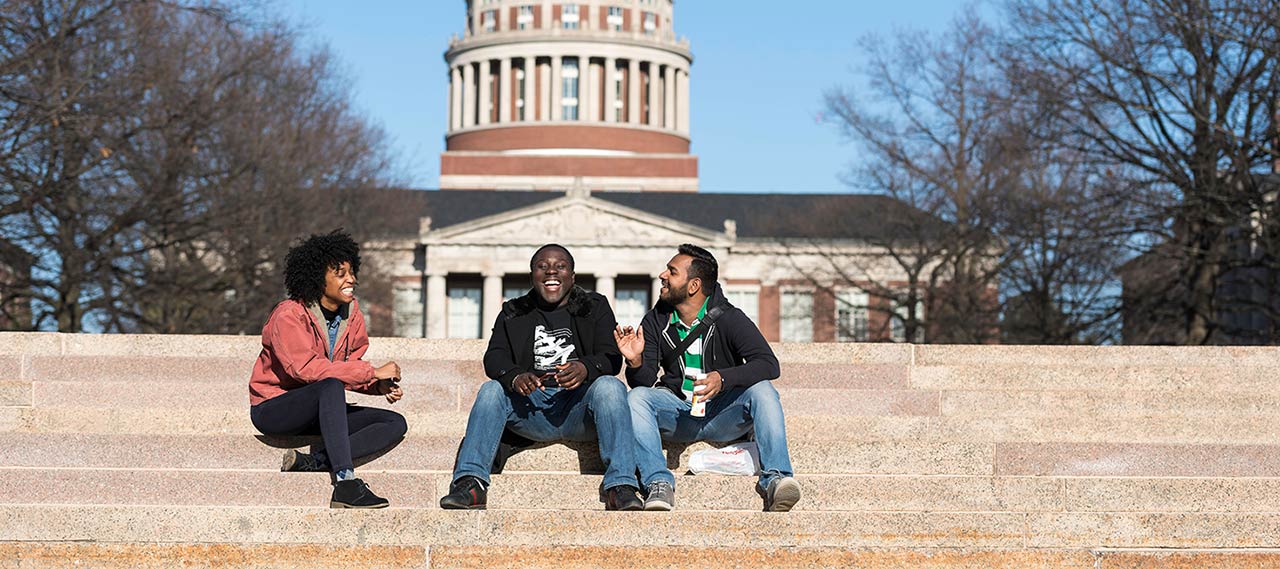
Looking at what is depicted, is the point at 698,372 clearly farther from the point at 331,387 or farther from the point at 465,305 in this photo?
the point at 465,305

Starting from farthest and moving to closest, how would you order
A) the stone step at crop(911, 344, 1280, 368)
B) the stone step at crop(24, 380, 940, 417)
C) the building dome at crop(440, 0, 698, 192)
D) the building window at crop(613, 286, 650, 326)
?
1. the building dome at crop(440, 0, 698, 192)
2. the building window at crop(613, 286, 650, 326)
3. the stone step at crop(911, 344, 1280, 368)
4. the stone step at crop(24, 380, 940, 417)

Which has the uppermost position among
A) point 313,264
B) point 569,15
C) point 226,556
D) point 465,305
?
point 569,15

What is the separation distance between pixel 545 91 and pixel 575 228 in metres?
28.0

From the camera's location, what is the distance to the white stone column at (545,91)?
92.1 metres

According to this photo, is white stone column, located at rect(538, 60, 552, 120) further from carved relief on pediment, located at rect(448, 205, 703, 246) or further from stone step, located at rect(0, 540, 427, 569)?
stone step, located at rect(0, 540, 427, 569)

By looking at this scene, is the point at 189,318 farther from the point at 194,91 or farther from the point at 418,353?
the point at 418,353

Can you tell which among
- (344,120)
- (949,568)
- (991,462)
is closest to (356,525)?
(949,568)

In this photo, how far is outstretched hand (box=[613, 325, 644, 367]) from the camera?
8344 mm

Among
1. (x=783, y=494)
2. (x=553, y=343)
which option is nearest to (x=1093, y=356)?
(x=553, y=343)

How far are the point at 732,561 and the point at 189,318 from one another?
2511 centimetres

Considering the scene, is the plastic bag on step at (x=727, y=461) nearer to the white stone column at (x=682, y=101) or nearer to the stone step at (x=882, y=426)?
the stone step at (x=882, y=426)

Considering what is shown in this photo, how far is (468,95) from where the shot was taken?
94062 millimetres

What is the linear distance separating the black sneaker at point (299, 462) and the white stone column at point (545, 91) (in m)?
84.2

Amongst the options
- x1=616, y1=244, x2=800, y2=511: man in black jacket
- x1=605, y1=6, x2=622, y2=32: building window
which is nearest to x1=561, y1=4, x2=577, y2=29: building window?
x1=605, y1=6, x2=622, y2=32: building window
